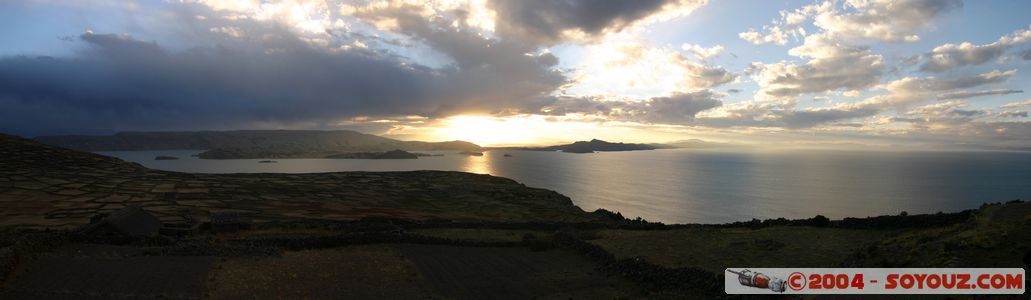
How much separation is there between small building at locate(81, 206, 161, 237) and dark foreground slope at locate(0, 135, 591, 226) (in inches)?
562

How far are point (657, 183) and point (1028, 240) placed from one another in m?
138

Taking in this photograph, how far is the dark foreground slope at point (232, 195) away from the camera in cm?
5350

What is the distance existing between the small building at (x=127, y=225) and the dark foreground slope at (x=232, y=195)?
562 inches

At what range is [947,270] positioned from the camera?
15.8m

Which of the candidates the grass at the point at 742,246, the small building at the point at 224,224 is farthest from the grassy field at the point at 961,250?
the small building at the point at 224,224

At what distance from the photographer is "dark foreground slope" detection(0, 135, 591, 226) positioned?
53500mm

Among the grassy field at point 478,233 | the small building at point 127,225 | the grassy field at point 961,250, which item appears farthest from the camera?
the grassy field at point 478,233

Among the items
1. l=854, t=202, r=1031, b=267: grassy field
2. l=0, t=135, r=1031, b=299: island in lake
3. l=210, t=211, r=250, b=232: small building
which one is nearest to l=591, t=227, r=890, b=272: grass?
l=0, t=135, r=1031, b=299: island in lake

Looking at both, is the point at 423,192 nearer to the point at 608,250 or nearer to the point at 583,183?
the point at 608,250

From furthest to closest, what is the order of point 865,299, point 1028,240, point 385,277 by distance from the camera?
point 385,277 < point 1028,240 < point 865,299

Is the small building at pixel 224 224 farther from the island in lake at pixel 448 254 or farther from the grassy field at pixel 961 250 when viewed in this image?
the grassy field at pixel 961 250

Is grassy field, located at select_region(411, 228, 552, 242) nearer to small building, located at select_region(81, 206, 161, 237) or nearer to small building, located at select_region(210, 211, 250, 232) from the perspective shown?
small building, located at select_region(210, 211, 250, 232)

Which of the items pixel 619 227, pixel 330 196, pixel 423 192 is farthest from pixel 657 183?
pixel 619 227

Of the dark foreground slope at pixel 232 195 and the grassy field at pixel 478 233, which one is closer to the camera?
the grassy field at pixel 478 233
